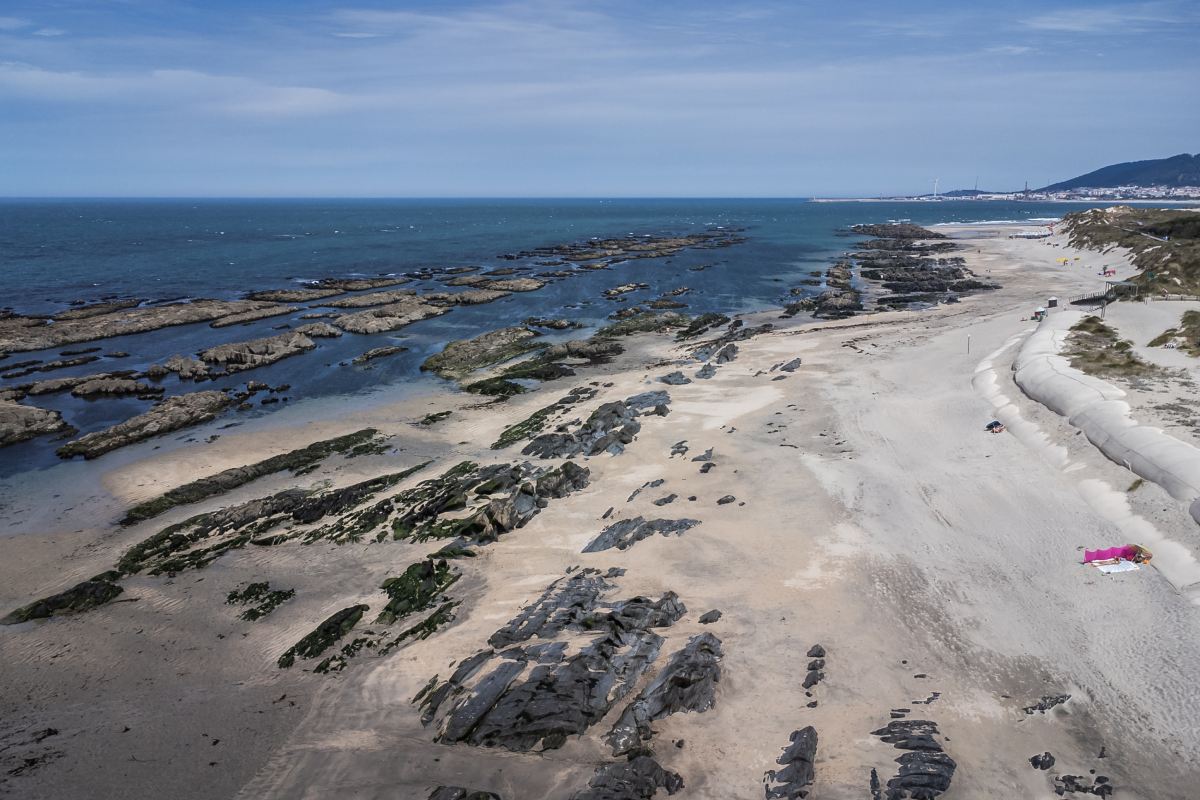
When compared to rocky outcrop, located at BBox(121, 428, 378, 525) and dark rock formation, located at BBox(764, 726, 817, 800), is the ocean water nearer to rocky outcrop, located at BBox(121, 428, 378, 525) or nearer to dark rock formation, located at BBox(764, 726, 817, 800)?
rocky outcrop, located at BBox(121, 428, 378, 525)

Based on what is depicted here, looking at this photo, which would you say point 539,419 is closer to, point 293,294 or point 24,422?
point 24,422

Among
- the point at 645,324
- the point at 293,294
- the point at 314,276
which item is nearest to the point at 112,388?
the point at 293,294

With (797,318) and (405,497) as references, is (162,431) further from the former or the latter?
(797,318)

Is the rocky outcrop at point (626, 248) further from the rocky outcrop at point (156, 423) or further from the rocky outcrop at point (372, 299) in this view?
the rocky outcrop at point (156, 423)

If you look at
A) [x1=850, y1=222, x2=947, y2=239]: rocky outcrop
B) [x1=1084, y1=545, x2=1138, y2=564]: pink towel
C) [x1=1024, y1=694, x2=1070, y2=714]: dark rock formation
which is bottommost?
[x1=1024, y1=694, x2=1070, y2=714]: dark rock formation

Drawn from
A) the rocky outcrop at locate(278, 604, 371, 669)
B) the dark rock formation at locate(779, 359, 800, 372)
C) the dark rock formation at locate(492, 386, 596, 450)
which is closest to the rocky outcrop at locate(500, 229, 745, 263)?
the dark rock formation at locate(779, 359, 800, 372)
